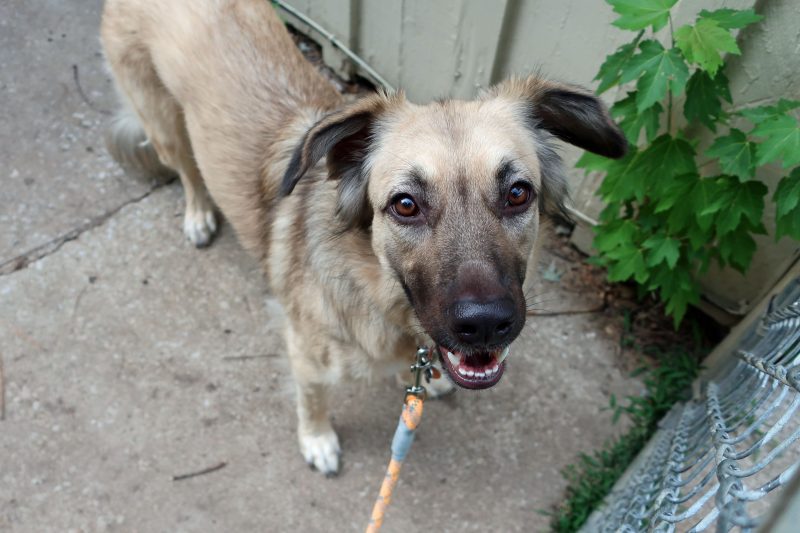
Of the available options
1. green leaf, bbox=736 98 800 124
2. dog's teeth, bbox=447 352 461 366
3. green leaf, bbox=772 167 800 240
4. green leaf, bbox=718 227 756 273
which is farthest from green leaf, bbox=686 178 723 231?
dog's teeth, bbox=447 352 461 366

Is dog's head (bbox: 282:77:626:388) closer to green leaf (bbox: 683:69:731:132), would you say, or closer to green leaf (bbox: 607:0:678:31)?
green leaf (bbox: 607:0:678:31)

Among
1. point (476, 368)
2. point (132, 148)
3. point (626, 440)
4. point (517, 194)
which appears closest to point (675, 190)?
point (517, 194)

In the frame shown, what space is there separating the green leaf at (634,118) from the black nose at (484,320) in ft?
4.13

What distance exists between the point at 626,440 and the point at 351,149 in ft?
6.48

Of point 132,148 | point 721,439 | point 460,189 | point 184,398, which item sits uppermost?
point 460,189

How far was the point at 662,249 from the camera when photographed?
2762mm

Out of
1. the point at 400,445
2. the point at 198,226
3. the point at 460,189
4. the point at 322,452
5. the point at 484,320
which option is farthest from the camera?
the point at 198,226

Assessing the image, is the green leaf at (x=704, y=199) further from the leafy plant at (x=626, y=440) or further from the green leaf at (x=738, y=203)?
the leafy plant at (x=626, y=440)

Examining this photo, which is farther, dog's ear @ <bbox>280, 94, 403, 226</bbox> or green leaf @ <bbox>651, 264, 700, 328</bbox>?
green leaf @ <bbox>651, 264, 700, 328</bbox>

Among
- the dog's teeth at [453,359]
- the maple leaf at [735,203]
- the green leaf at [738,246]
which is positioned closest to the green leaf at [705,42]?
the maple leaf at [735,203]

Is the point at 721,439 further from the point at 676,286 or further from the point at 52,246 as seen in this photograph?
the point at 52,246

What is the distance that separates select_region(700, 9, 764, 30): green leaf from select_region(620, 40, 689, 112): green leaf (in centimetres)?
17

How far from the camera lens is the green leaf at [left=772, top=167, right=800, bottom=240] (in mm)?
2195

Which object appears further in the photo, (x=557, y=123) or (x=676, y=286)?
(x=676, y=286)
